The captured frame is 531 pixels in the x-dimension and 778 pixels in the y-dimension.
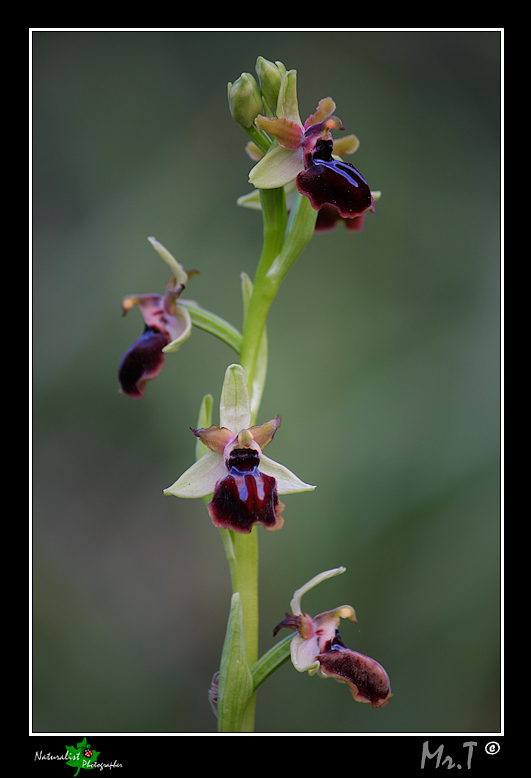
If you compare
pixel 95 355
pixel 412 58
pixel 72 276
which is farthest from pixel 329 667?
pixel 412 58

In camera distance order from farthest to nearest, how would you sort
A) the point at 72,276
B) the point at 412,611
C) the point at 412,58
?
the point at 412,58, the point at 72,276, the point at 412,611

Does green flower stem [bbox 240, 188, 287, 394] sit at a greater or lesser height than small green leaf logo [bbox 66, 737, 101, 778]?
greater

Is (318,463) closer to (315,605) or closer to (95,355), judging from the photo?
(315,605)

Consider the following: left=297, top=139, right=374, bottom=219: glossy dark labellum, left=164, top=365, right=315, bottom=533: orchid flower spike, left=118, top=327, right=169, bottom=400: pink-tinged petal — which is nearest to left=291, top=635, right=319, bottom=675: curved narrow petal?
left=164, top=365, right=315, bottom=533: orchid flower spike

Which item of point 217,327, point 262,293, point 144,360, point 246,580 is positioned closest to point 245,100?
point 262,293

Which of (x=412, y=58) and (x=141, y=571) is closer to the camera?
(x=141, y=571)

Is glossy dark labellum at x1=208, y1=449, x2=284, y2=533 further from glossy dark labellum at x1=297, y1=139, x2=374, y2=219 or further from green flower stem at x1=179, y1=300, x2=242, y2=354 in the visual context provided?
glossy dark labellum at x1=297, y1=139, x2=374, y2=219

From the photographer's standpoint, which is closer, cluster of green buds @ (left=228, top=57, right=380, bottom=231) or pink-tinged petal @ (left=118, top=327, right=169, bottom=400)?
cluster of green buds @ (left=228, top=57, right=380, bottom=231)
